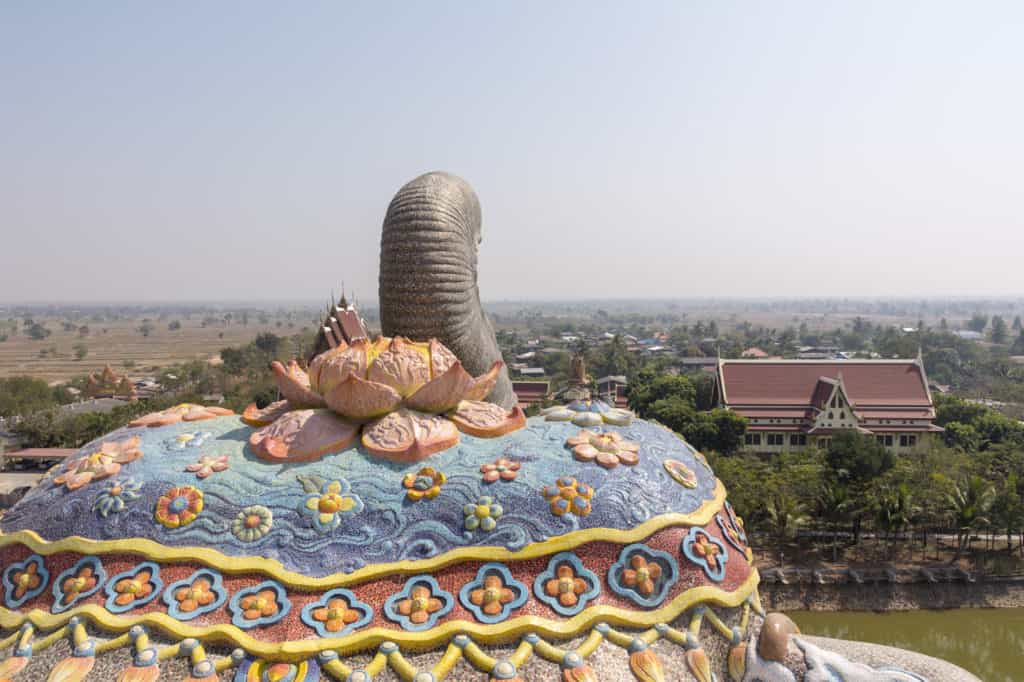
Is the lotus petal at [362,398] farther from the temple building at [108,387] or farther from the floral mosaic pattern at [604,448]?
the temple building at [108,387]

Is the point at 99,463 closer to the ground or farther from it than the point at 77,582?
farther from it

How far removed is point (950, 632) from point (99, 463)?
40.0 feet

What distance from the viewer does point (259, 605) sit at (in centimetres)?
344

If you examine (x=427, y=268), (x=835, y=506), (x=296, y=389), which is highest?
(x=427, y=268)

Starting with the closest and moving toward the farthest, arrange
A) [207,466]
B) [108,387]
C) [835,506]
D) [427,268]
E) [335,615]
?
[335,615]
[207,466]
[427,268]
[835,506]
[108,387]

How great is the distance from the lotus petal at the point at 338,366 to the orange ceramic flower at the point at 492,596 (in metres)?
1.58

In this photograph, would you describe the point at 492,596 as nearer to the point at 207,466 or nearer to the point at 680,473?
the point at 680,473

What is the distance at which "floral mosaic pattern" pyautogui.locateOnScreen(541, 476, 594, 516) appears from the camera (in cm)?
378

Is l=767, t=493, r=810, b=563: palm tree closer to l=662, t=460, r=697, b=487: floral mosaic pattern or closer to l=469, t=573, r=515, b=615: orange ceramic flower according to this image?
l=662, t=460, r=697, b=487: floral mosaic pattern

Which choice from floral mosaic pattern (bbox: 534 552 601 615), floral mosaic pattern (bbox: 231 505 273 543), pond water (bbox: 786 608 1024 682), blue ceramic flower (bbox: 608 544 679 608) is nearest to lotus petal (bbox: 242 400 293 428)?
floral mosaic pattern (bbox: 231 505 273 543)

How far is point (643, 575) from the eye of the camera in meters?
3.63

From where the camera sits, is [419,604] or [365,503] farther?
[365,503]

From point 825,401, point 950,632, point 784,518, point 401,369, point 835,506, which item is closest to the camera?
point 401,369

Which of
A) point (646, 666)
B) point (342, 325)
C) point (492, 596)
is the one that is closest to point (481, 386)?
point (492, 596)
